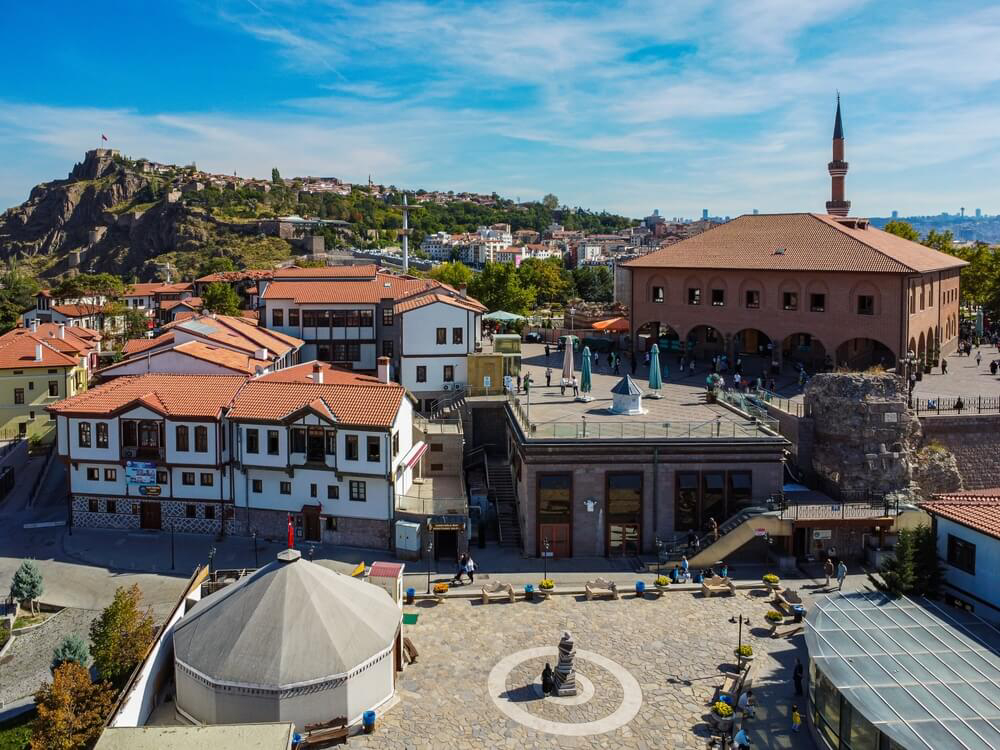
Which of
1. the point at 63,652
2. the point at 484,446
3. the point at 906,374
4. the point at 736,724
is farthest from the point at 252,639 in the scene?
the point at 906,374

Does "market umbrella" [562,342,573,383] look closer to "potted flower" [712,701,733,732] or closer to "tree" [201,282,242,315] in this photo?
"potted flower" [712,701,733,732]

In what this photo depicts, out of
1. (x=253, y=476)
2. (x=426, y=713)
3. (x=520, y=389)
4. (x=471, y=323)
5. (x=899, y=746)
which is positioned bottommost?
(x=426, y=713)

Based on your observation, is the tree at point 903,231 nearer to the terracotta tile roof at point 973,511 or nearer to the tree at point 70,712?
the terracotta tile roof at point 973,511

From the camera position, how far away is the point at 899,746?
17.3m

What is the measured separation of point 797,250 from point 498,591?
3563cm

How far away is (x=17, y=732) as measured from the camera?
931 inches

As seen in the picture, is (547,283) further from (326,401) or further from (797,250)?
(326,401)

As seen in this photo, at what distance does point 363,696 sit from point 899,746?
42.0 ft

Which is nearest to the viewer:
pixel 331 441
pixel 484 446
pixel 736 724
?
pixel 736 724

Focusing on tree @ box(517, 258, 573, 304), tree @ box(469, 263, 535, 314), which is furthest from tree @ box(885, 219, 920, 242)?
tree @ box(517, 258, 573, 304)

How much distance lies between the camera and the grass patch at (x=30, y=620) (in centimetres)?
3059

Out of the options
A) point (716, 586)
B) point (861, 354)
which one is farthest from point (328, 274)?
point (716, 586)

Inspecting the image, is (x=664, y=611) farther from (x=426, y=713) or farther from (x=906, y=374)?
(x=906, y=374)

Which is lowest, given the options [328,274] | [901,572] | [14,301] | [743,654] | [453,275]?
[743,654]
